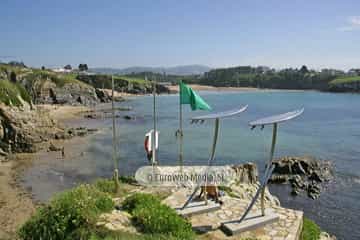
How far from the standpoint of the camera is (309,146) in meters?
41.4

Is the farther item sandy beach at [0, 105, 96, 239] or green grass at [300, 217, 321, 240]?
sandy beach at [0, 105, 96, 239]

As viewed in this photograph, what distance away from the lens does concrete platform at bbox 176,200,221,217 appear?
1105 cm

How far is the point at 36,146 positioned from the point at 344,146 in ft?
114

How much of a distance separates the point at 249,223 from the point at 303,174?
2023 centimetres

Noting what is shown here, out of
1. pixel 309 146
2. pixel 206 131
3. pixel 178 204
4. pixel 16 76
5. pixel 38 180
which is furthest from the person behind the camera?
pixel 16 76

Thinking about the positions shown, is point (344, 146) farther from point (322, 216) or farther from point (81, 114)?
point (81, 114)

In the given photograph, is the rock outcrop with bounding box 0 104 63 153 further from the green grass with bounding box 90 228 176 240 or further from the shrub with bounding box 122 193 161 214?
the green grass with bounding box 90 228 176 240

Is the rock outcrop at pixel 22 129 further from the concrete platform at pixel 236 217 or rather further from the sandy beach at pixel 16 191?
the concrete platform at pixel 236 217

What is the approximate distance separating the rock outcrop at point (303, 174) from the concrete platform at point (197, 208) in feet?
49.9

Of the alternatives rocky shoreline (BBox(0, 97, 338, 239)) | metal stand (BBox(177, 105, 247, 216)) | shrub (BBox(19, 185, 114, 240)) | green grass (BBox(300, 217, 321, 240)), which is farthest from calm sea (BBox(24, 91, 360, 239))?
shrub (BBox(19, 185, 114, 240))

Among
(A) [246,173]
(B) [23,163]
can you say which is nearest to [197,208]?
(A) [246,173]

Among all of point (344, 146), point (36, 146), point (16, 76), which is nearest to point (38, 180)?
point (36, 146)

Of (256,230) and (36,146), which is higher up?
(256,230)

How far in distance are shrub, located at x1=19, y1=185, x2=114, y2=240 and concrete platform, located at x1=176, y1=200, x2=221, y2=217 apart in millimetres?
2267
